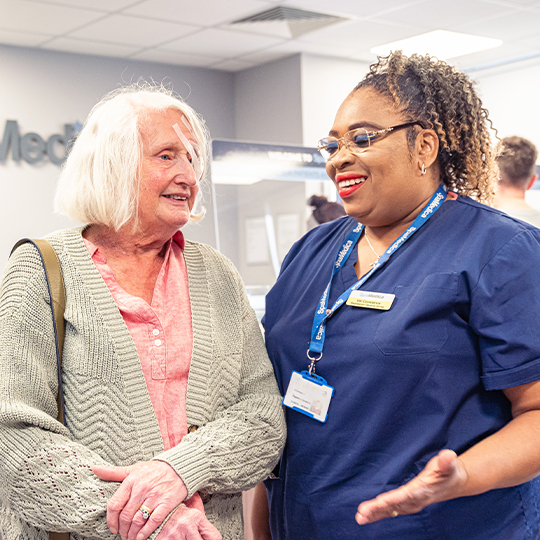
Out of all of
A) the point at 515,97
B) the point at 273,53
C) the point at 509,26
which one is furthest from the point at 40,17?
the point at 515,97

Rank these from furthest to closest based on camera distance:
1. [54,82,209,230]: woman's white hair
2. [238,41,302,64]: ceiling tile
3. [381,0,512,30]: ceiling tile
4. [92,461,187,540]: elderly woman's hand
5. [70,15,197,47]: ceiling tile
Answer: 1. [238,41,302,64]: ceiling tile
2. [70,15,197,47]: ceiling tile
3. [381,0,512,30]: ceiling tile
4. [54,82,209,230]: woman's white hair
5. [92,461,187,540]: elderly woman's hand

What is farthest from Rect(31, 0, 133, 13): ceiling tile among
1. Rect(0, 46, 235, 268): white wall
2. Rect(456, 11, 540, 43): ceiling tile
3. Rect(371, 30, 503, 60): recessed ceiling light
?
Rect(456, 11, 540, 43): ceiling tile

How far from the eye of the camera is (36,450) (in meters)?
1.15

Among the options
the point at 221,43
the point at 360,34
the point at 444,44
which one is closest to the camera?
the point at 360,34

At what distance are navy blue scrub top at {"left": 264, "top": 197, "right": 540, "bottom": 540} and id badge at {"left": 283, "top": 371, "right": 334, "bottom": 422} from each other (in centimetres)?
2

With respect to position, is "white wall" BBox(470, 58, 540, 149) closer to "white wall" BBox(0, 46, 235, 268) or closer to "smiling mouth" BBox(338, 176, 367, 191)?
"white wall" BBox(0, 46, 235, 268)

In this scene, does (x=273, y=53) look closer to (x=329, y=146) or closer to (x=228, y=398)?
(x=329, y=146)

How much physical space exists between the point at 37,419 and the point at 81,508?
6.9 inches

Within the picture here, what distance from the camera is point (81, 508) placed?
3.75ft

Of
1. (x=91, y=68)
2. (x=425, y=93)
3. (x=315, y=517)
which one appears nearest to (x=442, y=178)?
(x=425, y=93)

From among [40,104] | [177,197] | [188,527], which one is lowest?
[188,527]

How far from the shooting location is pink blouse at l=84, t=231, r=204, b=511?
4.28ft

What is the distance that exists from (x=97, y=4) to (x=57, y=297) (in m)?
3.74

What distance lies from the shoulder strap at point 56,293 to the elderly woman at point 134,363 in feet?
0.04
